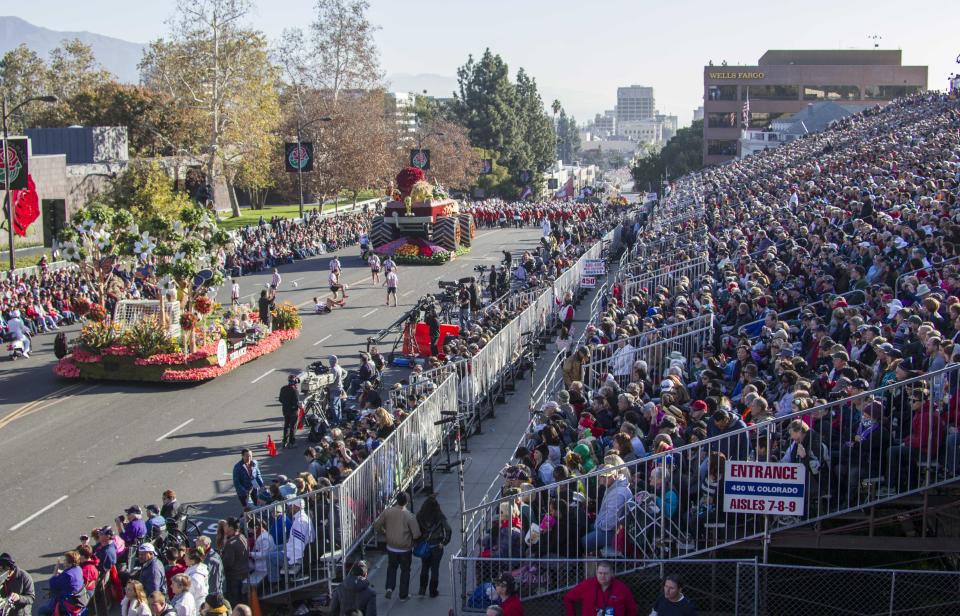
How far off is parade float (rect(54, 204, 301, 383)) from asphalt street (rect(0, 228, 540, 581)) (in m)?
0.42

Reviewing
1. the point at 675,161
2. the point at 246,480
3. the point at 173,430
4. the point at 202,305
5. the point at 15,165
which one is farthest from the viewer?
the point at 675,161

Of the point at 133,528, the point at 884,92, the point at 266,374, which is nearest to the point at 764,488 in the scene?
the point at 133,528

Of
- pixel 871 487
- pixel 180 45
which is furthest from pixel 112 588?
pixel 180 45

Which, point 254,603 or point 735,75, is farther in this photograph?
point 735,75

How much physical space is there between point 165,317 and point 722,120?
326 feet

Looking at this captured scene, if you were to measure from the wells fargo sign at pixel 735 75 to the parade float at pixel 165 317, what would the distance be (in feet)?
315

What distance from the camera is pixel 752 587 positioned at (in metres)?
10.7

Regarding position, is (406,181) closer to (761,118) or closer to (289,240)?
(289,240)

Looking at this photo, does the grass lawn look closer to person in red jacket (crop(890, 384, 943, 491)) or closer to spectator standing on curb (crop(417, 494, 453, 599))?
spectator standing on curb (crop(417, 494, 453, 599))

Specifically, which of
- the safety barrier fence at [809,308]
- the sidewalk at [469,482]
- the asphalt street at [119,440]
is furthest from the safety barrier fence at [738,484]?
the asphalt street at [119,440]

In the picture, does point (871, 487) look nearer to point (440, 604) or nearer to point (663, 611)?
point (663, 611)

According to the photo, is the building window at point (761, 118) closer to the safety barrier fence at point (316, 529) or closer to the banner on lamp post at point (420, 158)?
the banner on lamp post at point (420, 158)

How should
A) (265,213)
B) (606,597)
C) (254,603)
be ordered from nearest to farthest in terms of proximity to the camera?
(606,597), (254,603), (265,213)

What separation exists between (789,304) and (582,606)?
34.6 feet
